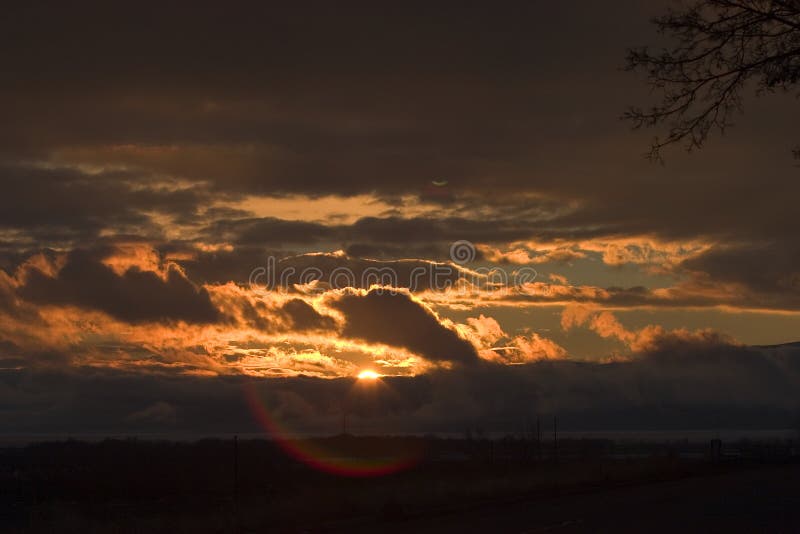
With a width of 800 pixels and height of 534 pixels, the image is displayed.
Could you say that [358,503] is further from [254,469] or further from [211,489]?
[254,469]

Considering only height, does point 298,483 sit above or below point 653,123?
below

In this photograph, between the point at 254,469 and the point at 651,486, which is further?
the point at 254,469

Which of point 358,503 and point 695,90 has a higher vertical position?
point 695,90

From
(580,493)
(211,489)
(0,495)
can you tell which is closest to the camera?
(580,493)

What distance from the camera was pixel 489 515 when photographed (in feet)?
71.5

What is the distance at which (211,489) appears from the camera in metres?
59.8

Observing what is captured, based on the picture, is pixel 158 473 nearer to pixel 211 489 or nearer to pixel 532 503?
pixel 211 489

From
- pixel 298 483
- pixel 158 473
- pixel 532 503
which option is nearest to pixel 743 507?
pixel 532 503

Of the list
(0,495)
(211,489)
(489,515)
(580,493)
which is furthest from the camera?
(211,489)

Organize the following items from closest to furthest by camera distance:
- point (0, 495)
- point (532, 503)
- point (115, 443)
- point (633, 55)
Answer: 1. point (633, 55)
2. point (532, 503)
3. point (0, 495)
4. point (115, 443)

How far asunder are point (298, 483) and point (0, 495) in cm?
1671

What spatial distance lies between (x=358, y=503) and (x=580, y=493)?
7132mm

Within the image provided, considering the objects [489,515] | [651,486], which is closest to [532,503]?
[489,515]

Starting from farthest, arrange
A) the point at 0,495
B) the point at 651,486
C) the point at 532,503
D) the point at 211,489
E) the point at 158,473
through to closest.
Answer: the point at 158,473, the point at 211,489, the point at 0,495, the point at 651,486, the point at 532,503
